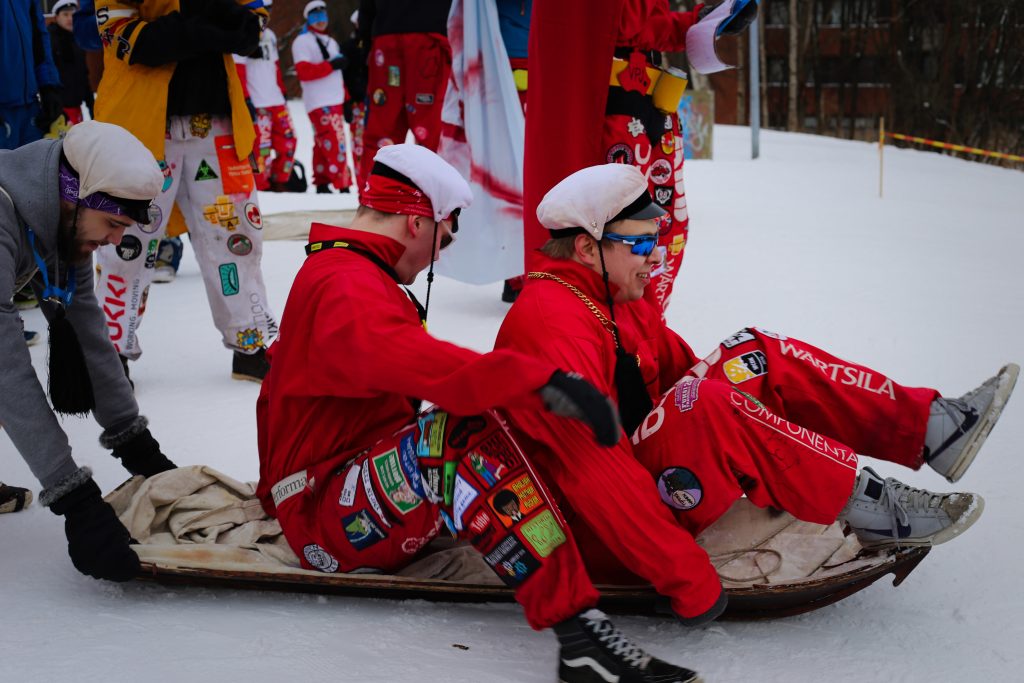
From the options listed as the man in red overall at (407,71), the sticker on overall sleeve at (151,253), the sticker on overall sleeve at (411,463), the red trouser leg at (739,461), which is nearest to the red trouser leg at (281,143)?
the man in red overall at (407,71)

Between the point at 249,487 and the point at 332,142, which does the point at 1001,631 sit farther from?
the point at 332,142

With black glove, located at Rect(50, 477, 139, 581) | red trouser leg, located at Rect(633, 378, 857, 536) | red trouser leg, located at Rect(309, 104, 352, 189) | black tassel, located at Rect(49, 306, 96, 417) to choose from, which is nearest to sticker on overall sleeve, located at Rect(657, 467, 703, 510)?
red trouser leg, located at Rect(633, 378, 857, 536)

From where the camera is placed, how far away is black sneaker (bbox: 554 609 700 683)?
5.88 feet

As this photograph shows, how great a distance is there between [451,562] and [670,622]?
0.50 metres

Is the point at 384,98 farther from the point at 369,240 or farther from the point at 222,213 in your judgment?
the point at 369,240

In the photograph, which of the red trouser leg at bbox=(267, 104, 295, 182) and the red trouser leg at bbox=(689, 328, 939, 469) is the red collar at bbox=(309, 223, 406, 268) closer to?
the red trouser leg at bbox=(689, 328, 939, 469)

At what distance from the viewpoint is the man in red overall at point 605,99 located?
328 centimetres

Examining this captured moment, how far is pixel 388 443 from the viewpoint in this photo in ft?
6.93

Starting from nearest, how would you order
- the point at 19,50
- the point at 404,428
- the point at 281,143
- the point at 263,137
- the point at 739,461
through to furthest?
the point at 739,461
the point at 404,428
the point at 19,50
the point at 263,137
the point at 281,143

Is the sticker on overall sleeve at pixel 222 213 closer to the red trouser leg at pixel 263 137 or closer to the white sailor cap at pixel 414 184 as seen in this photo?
the white sailor cap at pixel 414 184

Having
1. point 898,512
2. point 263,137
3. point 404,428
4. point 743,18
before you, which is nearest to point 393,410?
point 404,428

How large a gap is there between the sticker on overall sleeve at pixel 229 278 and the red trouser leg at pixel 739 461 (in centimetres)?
218

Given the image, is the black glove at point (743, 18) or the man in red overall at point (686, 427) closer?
the man in red overall at point (686, 427)

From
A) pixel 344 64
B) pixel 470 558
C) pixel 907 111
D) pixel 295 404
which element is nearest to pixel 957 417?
pixel 470 558
